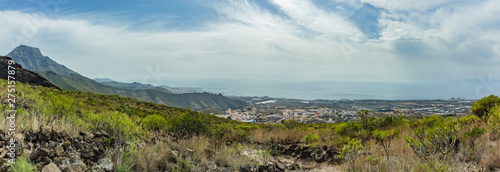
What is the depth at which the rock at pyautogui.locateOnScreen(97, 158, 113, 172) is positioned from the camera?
169 inches

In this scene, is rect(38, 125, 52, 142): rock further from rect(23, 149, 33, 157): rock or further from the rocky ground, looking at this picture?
rect(23, 149, 33, 157): rock

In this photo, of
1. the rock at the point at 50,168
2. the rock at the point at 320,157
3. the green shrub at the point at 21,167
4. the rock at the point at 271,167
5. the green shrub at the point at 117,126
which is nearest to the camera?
the green shrub at the point at 21,167

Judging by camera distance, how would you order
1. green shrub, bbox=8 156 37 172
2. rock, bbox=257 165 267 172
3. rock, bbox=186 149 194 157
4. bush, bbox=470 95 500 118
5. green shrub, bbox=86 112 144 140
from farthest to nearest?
bush, bbox=470 95 500 118, rock, bbox=186 149 194 157, rock, bbox=257 165 267 172, green shrub, bbox=86 112 144 140, green shrub, bbox=8 156 37 172

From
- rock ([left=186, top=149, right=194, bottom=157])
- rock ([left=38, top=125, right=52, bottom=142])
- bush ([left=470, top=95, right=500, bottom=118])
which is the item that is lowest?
rock ([left=186, top=149, right=194, bottom=157])

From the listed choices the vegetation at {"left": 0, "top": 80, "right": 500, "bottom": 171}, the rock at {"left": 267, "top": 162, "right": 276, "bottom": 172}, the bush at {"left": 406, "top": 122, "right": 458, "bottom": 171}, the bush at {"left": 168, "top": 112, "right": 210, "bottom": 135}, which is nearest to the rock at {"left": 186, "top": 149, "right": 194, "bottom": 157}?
the vegetation at {"left": 0, "top": 80, "right": 500, "bottom": 171}

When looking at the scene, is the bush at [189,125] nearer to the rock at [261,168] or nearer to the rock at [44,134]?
the rock at [261,168]

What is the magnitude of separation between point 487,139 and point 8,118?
35.9 ft

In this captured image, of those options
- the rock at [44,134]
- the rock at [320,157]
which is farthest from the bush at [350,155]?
the rock at [44,134]

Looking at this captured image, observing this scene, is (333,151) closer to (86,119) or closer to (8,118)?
(86,119)

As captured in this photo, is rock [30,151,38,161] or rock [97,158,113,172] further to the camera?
rock [97,158,113,172]

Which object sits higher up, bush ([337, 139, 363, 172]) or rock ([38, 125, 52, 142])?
rock ([38, 125, 52, 142])

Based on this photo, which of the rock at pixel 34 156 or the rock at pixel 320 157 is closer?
the rock at pixel 34 156

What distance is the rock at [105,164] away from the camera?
169 inches

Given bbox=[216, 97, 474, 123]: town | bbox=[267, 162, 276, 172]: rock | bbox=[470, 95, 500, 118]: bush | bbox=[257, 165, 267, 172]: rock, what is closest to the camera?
bbox=[257, 165, 267, 172]: rock
